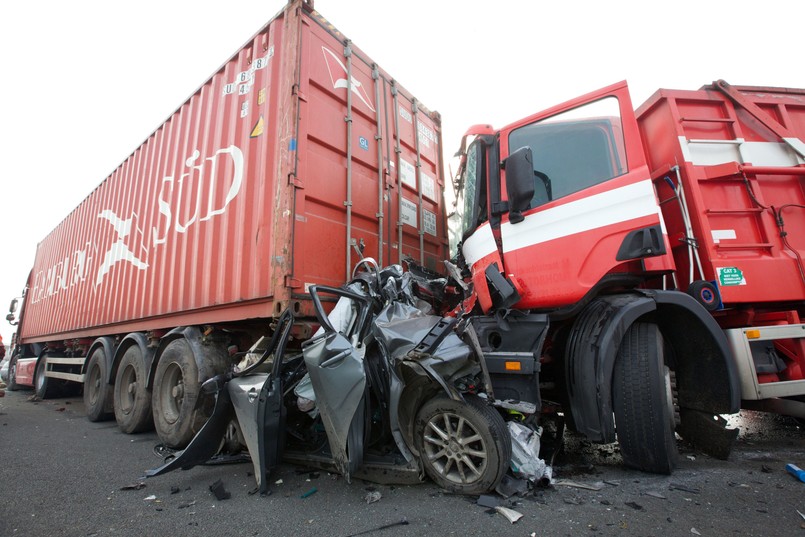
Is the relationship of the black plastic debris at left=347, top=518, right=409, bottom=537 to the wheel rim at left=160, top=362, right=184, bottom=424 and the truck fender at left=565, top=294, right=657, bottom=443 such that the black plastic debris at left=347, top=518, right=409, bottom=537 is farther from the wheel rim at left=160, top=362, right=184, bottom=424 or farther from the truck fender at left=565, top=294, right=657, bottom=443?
the wheel rim at left=160, top=362, right=184, bottom=424

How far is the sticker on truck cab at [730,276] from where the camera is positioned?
2570mm

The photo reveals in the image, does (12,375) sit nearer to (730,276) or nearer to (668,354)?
(668,354)

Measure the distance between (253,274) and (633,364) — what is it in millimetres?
2964

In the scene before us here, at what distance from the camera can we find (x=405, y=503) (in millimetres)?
2270

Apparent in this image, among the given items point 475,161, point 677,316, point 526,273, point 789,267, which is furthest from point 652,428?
point 475,161

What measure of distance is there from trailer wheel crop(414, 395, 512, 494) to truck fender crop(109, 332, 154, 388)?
3613mm

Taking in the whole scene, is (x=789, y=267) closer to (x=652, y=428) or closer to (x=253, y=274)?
(x=652, y=428)

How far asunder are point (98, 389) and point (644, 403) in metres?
6.68

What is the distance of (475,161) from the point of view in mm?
3139

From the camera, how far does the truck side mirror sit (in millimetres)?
2590

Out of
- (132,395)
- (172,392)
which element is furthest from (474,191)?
(132,395)

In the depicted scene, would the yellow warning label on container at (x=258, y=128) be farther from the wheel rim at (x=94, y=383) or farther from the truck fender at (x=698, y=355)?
the wheel rim at (x=94, y=383)

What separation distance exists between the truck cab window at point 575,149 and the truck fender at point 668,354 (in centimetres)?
84

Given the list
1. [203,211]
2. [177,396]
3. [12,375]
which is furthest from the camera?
[12,375]
